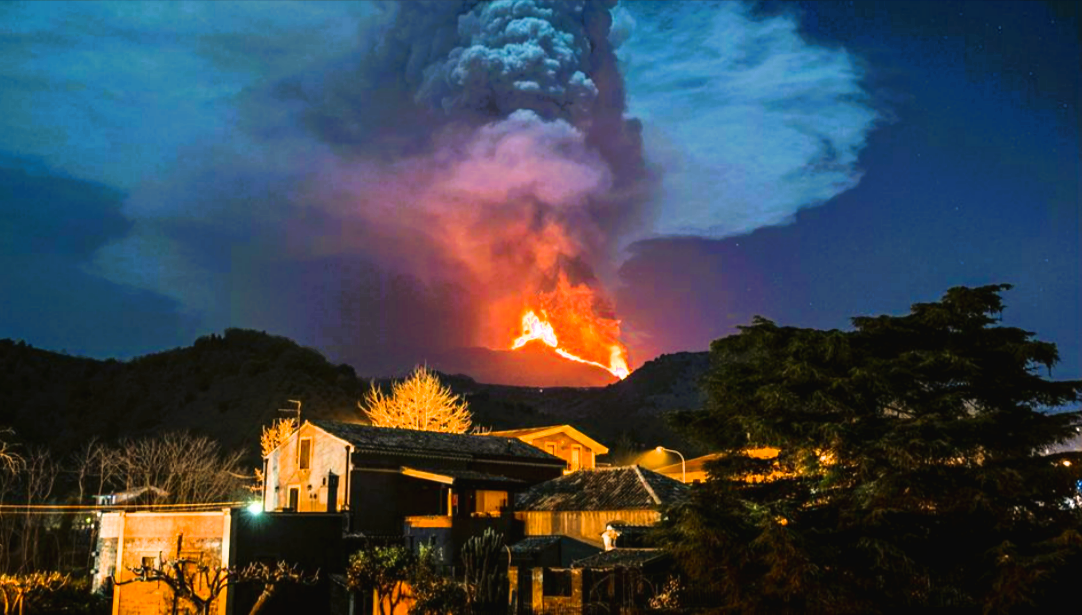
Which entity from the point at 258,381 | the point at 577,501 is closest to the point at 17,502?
the point at 258,381

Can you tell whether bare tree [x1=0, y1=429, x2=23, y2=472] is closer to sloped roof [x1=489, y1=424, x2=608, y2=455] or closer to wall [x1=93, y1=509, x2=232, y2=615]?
wall [x1=93, y1=509, x2=232, y2=615]

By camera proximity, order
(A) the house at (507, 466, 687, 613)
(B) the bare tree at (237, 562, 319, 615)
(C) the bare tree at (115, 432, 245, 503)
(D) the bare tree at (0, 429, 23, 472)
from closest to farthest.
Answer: (B) the bare tree at (237, 562, 319, 615), (A) the house at (507, 466, 687, 613), (D) the bare tree at (0, 429, 23, 472), (C) the bare tree at (115, 432, 245, 503)

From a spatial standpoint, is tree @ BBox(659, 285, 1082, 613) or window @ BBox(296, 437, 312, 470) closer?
tree @ BBox(659, 285, 1082, 613)

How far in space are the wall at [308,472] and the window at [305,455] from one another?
16 cm

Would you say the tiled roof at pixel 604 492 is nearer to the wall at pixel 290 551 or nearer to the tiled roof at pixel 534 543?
the tiled roof at pixel 534 543

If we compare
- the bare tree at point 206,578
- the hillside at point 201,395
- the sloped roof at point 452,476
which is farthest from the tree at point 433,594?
the hillside at point 201,395

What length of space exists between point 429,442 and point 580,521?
11450 millimetres

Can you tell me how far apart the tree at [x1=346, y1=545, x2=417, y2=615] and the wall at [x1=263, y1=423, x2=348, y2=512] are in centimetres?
1363

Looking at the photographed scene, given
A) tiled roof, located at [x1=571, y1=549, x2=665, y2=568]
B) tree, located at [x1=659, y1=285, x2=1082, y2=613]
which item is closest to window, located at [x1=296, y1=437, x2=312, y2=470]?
tiled roof, located at [x1=571, y1=549, x2=665, y2=568]

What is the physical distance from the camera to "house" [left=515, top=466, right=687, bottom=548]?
125ft

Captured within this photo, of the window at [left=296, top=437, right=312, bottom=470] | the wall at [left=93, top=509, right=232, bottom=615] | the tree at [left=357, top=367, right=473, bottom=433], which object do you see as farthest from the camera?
the tree at [left=357, top=367, right=473, bottom=433]

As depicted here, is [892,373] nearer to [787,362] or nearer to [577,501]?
[787,362]

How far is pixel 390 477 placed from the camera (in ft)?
146

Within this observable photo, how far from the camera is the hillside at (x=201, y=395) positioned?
85250mm
